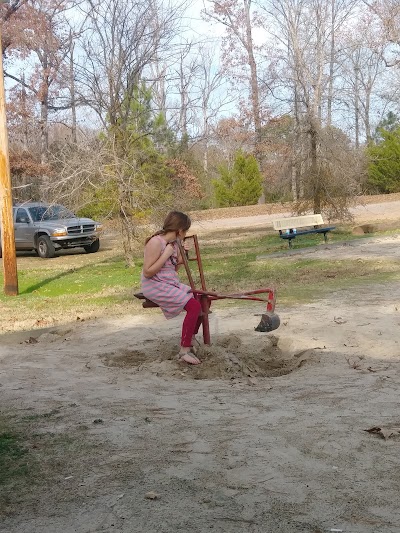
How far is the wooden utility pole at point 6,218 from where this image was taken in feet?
47.8

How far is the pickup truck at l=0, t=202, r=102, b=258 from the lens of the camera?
22.9m

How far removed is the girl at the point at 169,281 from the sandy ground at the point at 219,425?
324 millimetres

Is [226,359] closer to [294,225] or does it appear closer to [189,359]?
[189,359]

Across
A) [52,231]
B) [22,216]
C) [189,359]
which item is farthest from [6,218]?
[22,216]

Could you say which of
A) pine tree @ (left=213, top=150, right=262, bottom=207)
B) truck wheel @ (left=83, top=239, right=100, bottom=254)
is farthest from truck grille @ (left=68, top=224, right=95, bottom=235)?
pine tree @ (left=213, top=150, right=262, bottom=207)

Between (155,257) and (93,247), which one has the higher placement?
(155,257)

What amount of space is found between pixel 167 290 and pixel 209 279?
6.86 metres

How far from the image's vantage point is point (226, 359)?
7.29 metres

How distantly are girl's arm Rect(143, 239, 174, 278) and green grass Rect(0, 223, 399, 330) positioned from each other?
371 centimetres

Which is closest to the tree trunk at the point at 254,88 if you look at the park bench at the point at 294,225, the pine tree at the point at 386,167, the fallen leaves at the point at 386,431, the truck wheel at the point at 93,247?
the pine tree at the point at 386,167

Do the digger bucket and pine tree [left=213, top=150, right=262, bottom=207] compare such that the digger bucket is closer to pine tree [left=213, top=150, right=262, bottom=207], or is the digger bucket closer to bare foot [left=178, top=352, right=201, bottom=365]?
bare foot [left=178, top=352, right=201, bottom=365]

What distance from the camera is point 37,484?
4.21 m

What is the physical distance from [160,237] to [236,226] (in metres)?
22.0

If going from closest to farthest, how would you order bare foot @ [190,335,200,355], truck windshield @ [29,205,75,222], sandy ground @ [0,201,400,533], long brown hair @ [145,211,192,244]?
sandy ground @ [0,201,400,533]
long brown hair @ [145,211,192,244]
bare foot @ [190,335,200,355]
truck windshield @ [29,205,75,222]
